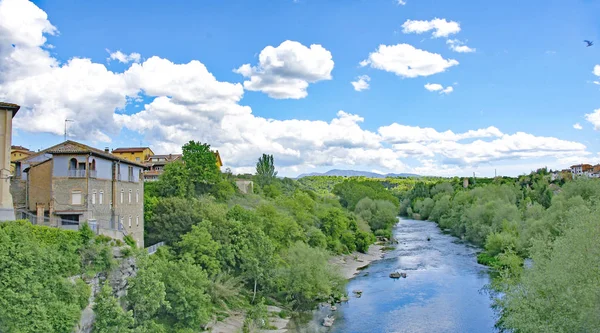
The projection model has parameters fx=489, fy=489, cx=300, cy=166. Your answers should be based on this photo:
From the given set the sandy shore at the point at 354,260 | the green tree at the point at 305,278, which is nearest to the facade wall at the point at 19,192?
the green tree at the point at 305,278

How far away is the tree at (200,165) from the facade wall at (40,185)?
786 inches

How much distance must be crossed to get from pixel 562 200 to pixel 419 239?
81.3 feet

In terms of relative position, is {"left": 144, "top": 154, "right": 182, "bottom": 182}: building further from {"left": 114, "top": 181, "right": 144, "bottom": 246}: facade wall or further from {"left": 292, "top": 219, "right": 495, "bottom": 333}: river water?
{"left": 292, "top": 219, "right": 495, "bottom": 333}: river water

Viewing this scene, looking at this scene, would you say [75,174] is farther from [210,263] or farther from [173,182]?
[173,182]

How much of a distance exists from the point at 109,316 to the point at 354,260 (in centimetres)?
3803

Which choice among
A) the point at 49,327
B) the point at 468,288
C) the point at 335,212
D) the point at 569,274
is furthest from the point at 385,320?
the point at 335,212

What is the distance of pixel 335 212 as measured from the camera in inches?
2446

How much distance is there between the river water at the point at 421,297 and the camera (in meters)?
31.9

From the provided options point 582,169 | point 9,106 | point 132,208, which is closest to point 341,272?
point 132,208

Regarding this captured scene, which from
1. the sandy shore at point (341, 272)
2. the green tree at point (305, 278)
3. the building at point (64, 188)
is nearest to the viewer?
the building at point (64, 188)

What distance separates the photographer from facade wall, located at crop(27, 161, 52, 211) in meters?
27.5

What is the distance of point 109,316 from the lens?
21625 mm

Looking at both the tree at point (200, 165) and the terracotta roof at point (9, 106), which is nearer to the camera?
the terracotta roof at point (9, 106)

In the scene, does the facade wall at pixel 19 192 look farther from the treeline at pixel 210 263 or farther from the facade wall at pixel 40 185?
the treeline at pixel 210 263
